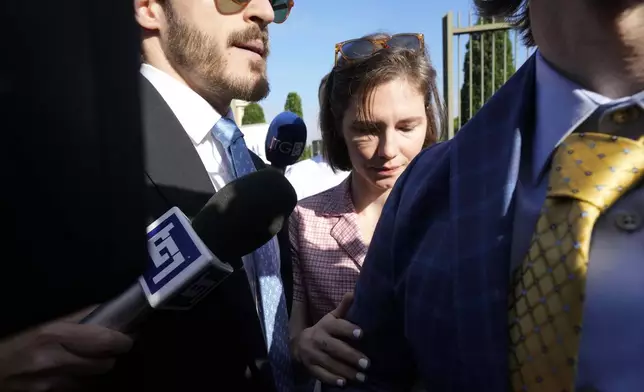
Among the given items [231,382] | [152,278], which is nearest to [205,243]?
[152,278]

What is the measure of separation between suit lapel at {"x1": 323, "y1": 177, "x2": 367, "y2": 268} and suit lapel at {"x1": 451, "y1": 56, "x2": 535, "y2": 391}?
0.92 meters

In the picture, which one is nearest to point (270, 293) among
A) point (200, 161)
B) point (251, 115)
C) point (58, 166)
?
point (200, 161)

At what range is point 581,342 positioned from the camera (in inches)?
31.3

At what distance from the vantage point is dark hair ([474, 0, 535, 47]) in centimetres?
121

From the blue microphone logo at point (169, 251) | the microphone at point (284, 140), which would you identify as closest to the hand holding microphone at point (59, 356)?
the blue microphone logo at point (169, 251)

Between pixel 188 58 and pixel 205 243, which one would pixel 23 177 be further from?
pixel 188 58

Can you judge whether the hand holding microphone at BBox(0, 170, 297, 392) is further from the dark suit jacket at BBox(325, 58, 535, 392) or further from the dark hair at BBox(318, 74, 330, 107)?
the dark hair at BBox(318, 74, 330, 107)

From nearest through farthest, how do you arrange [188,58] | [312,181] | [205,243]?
[205,243]
[188,58]
[312,181]

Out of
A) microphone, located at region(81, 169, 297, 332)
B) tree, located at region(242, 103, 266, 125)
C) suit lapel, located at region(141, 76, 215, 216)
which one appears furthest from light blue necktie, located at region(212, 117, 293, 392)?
tree, located at region(242, 103, 266, 125)

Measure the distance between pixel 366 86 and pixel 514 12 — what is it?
2.56 ft

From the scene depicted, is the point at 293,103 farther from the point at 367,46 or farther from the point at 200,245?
the point at 200,245

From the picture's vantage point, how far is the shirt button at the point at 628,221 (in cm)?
79

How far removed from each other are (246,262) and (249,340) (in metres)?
0.24

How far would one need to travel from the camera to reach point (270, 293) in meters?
1.53
